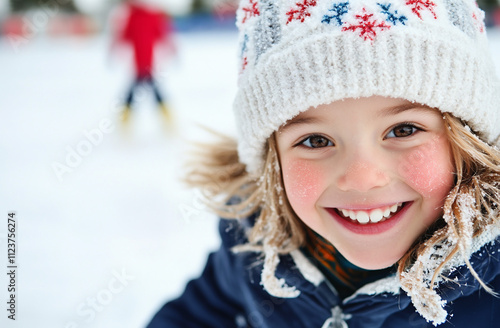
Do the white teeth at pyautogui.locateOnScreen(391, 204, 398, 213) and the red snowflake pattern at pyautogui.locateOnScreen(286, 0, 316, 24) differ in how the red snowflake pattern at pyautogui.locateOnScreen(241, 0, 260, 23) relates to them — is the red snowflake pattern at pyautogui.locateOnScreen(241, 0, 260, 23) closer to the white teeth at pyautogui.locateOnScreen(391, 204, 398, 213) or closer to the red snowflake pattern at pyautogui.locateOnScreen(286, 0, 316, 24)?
the red snowflake pattern at pyautogui.locateOnScreen(286, 0, 316, 24)

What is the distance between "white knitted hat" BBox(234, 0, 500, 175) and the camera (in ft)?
2.99

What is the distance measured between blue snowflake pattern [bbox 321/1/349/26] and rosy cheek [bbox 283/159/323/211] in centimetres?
29

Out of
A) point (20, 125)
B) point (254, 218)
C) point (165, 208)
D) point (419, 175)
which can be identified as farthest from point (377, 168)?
point (20, 125)

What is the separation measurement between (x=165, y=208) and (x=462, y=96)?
74.7 inches

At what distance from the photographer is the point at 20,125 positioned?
4.70 m

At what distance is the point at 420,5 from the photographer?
93 centimetres

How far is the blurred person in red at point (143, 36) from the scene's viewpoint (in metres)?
4.33

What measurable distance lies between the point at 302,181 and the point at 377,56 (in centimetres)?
30

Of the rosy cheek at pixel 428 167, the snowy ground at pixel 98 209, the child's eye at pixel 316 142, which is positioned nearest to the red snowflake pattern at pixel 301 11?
the child's eye at pixel 316 142

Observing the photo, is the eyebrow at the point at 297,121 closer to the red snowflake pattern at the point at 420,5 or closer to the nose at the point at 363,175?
the nose at the point at 363,175

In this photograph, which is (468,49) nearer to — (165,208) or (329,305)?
(329,305)

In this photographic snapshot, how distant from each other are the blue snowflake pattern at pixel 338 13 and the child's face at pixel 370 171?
0.52ft

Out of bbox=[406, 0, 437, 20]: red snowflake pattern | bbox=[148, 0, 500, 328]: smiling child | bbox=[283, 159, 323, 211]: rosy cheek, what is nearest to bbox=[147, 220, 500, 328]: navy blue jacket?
bbox=[148, 0, 500, 328]: smiling child

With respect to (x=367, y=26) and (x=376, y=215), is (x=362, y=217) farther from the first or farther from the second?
(x=367, y=26)
